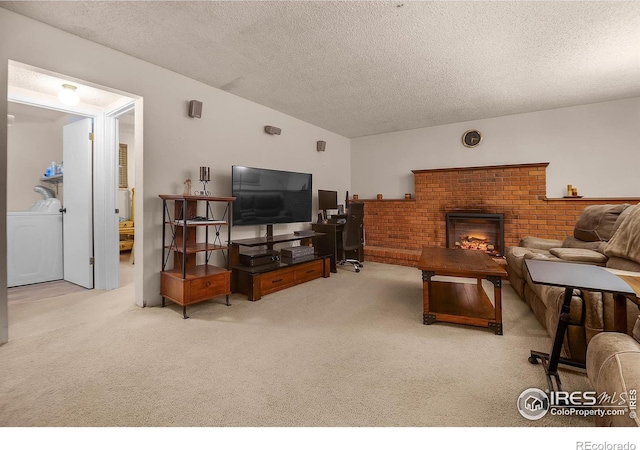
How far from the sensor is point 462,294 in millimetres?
2881

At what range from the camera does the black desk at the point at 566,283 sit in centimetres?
119

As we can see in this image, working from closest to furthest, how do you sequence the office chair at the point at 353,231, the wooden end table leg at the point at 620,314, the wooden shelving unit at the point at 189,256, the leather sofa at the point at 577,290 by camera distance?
the wooden end table leg at the point at 620,314 → the leather sofa at the point at 577,290 → the wooden shelving unit at the point at 189,256 → the office chair at the point at 353,231

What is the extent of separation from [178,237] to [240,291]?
0.90 metres

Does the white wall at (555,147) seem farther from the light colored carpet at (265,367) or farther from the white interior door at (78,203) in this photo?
the white interior door at (78,203)

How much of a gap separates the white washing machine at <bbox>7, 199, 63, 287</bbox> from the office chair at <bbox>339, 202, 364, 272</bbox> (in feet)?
13.0

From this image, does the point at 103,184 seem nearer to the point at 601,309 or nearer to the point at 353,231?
the point at 353,231

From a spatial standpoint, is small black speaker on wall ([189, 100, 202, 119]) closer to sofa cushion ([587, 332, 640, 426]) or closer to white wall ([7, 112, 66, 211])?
white wall ([7, 112, 66, 211])

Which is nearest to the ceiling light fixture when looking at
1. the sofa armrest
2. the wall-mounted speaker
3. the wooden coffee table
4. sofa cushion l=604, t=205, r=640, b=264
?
the wall-mounted speaker

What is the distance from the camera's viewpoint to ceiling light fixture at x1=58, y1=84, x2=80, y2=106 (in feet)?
9.75

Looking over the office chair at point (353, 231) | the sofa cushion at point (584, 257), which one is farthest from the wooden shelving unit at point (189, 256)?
the sofa cushion at point (584, 257)

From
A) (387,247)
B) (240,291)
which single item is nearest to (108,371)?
(240,291)

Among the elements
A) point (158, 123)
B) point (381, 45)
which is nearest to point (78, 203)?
point (158, 123)
